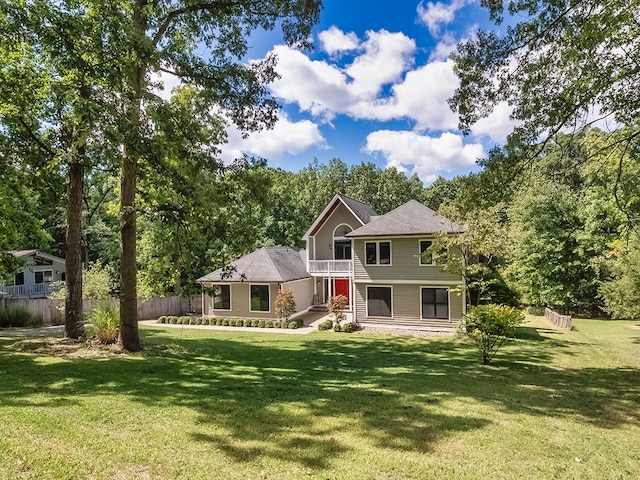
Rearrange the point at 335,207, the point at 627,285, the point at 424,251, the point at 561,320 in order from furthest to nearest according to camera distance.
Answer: the point at 335,207
the point at 561,320
the point at 424,251
the point at 627,285

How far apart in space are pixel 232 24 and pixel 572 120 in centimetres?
883

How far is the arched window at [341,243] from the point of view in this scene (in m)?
25.2

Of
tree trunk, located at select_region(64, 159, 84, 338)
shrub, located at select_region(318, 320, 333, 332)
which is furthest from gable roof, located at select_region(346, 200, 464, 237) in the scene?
tree trunk, located at select_region(64, 159, 84, 338)

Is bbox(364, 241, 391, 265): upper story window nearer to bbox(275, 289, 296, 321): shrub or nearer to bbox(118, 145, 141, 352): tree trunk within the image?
bbox(275, 289, 296, 321): shrub

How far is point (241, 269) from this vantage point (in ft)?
78.1

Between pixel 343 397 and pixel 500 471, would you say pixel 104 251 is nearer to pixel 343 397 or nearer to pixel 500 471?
pixel 343 397

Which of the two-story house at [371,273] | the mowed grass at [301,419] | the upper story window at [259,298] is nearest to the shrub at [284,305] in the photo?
the two-story house at [371,273]

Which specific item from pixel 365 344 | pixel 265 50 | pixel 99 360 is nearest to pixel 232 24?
pixel 265 50

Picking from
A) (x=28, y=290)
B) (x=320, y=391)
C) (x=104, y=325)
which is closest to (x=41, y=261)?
(x=28, y=290)

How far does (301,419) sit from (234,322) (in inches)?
685

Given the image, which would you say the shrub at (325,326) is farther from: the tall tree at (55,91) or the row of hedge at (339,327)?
the tall tree at (55,91)

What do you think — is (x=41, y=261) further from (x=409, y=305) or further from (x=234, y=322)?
(x=409, y=305)

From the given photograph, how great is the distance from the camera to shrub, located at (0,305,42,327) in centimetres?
1719

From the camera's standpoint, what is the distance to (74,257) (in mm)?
11266
